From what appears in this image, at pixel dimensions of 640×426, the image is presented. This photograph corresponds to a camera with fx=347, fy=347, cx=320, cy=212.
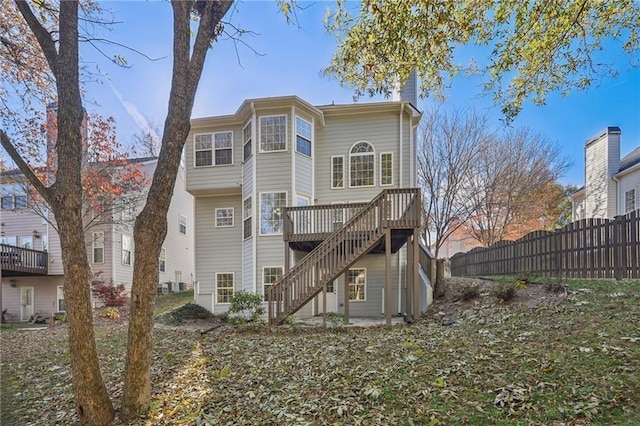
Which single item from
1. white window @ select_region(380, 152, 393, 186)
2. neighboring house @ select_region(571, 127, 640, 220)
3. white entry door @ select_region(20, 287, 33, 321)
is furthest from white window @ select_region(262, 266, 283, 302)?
neighboring house @ select_region(571, 127, 640, 220)

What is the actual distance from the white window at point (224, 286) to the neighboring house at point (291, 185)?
0.04 metres

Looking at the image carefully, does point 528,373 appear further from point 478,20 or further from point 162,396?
point 478,20

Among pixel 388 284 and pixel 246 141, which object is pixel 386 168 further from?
pixel 246 141

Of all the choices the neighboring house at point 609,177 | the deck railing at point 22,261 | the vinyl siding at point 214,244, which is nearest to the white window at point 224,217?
the vinyl siding at point 214,244

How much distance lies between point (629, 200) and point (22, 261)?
1113 inches

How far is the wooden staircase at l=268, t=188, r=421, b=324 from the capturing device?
9242 mm

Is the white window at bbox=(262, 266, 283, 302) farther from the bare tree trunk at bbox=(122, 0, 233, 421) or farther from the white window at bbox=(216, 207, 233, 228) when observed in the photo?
the bare tree trunk at bbox=(122, 0, 233, 421)

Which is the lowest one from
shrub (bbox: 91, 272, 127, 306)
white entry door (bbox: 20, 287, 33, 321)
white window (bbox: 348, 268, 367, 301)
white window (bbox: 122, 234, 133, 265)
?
white entry door (bbox: 20, 287, 33, 321)

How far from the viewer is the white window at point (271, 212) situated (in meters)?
12.5

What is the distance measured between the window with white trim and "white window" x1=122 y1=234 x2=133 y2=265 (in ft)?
26.7

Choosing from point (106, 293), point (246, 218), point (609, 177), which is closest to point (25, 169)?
point (246, 218)

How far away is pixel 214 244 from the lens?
14.2 m

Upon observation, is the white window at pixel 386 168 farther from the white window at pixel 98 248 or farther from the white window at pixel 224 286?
the white window at pixel 98 248

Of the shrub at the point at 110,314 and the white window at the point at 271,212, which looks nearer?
the white window at the point at 271,212
